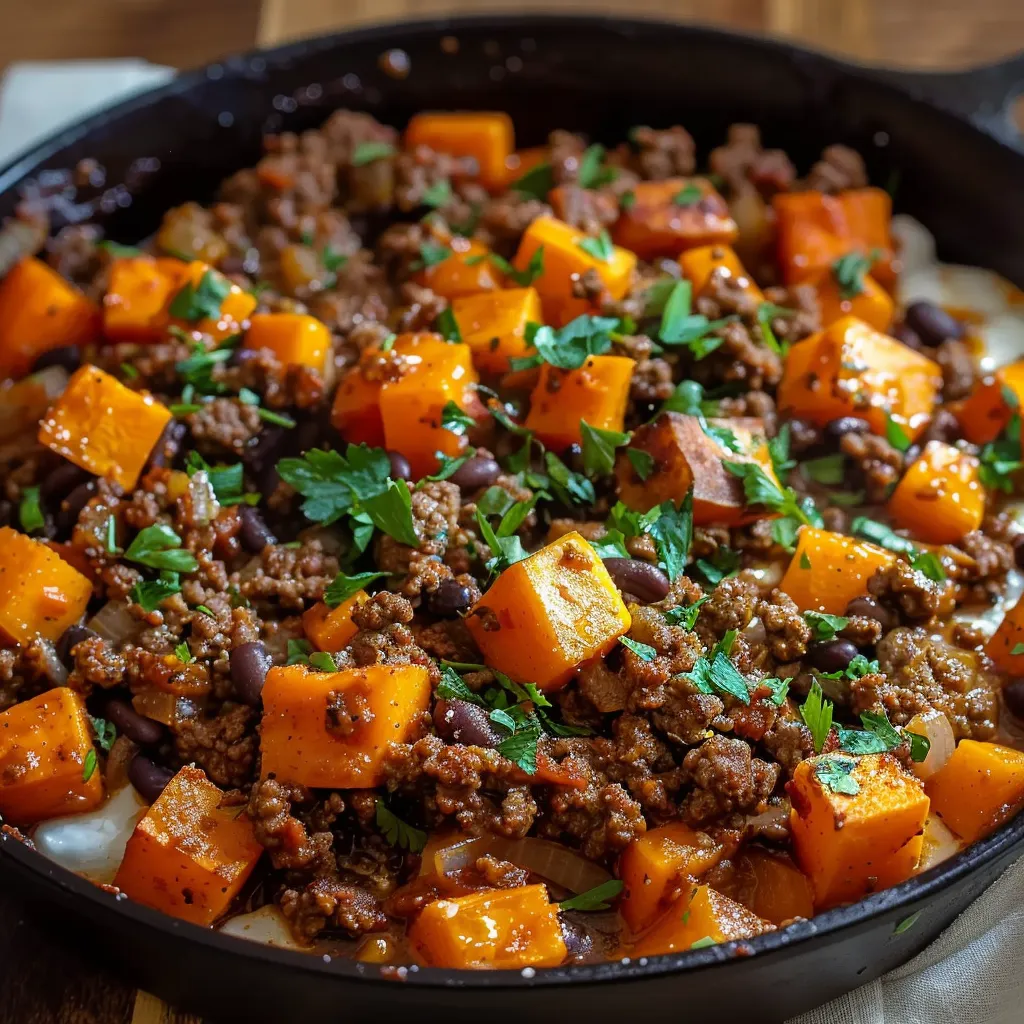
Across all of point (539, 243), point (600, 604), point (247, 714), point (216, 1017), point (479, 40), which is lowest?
point (216, 1017)

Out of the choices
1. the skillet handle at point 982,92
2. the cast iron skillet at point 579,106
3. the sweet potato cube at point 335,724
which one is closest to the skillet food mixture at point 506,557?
the sweet potato cube at point 335,724

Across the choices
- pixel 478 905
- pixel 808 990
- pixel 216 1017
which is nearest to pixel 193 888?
pixel 216 1017

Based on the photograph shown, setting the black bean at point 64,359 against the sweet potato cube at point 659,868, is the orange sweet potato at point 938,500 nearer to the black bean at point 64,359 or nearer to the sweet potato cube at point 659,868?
the sweet potato cube at point 659,868

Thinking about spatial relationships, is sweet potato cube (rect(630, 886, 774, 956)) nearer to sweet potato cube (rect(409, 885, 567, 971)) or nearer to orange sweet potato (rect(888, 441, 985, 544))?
sweet potato cube (rect(409, 885, 567, 971))

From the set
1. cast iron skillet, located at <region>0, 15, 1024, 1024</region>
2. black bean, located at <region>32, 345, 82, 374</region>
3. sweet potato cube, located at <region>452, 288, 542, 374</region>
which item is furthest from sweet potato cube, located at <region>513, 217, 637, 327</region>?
black bean, located at <region>32, 345, 82, 374</region>

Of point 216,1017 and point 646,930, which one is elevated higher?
point 646,930

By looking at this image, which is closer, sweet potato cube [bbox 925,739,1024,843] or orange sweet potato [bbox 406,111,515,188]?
sweet potato cube [bbox 925,739,1024,843]

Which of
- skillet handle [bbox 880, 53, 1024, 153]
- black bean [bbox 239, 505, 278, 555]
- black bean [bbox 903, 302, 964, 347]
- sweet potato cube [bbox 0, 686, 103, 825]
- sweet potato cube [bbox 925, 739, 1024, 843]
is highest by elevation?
skillet handle [bbox 880, 53, 1024, 153]

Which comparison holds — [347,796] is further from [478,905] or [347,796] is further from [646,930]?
[646,930]
